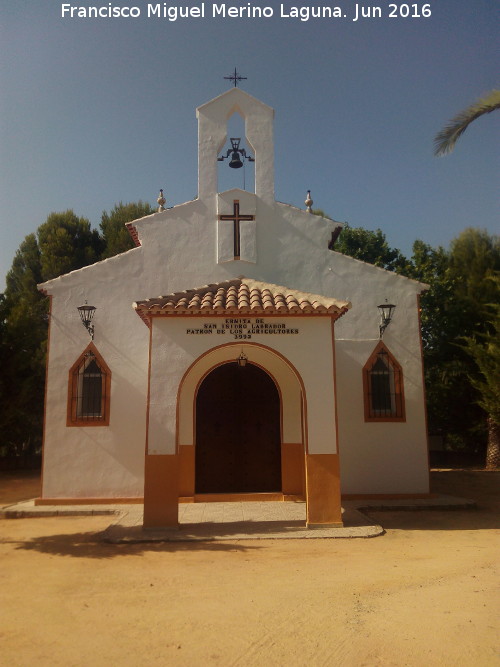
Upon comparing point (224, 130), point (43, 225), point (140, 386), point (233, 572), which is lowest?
point (233, 572)

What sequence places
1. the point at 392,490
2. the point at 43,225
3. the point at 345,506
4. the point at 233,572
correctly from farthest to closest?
the point at 43,225, the point at 392,490, the point at 345,506, the point at 233,572

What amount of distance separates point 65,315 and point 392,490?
820cm

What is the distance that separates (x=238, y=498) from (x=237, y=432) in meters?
1.44

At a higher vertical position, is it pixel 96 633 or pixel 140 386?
pixel 140 386

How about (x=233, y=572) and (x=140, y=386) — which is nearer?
(x=233, y=572)

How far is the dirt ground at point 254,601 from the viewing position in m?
4.39

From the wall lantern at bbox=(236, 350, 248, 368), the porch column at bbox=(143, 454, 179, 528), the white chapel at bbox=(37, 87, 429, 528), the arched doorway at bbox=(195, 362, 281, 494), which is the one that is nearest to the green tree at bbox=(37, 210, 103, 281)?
the white chapel at bbox=(37, 87, 429, 528)

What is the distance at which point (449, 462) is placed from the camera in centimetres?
2061

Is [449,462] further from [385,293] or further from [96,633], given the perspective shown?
[96,633]

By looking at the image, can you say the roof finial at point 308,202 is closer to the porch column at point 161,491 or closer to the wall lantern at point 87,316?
the wall lantern at point 87,316

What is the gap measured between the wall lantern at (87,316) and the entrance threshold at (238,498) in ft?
13.7

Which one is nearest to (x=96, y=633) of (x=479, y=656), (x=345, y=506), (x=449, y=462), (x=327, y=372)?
(x=479, y=656)

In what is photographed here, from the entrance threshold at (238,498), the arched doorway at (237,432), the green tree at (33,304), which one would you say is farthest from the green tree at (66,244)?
the entrance threshold at (238,498)

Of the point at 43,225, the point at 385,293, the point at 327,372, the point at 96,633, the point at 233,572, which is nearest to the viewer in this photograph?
the point at 96,633
